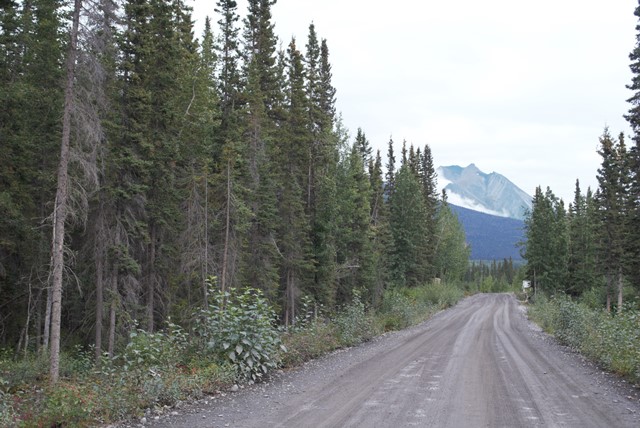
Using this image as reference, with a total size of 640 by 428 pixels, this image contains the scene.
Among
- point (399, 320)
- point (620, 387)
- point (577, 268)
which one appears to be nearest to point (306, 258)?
point (399, 320)

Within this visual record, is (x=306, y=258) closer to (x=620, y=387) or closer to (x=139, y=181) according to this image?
(x=139, y=181)

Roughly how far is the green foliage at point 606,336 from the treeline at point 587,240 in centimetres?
2179

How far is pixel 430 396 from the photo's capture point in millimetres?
8859

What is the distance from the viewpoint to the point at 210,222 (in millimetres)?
20125

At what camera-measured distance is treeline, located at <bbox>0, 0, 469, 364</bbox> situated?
1633 centimetres

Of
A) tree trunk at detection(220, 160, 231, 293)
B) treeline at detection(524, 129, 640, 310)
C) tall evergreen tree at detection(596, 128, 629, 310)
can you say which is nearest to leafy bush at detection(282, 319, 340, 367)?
tree trunk at detection(220, 160, 231, 293)

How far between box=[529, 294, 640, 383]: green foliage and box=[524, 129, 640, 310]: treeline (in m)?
21.8

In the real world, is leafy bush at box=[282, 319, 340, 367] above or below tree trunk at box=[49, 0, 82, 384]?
below

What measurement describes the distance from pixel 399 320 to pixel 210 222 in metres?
13.1

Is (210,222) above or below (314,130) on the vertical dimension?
below

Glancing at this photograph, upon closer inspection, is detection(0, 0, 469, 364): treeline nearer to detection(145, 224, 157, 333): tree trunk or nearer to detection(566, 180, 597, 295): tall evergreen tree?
detection(145, 224, 157, 333): tree trunk

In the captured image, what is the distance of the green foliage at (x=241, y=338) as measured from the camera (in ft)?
34.8

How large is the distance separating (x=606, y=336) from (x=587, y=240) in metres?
47.6

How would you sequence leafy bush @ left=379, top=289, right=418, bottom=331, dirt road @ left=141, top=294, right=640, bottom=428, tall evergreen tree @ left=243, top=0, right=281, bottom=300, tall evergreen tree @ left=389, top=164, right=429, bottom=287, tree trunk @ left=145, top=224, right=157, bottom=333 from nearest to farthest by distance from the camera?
1. dirt road @ left=141, top=294, right=640, bottom=428
2. tree trunk @ left=145, top=224, right=157, bottom=333
3. tall evergreen tree @ left=243, top=0, right=281, bottom=300
4. leafy bush @ left=379, top=289, right=418, bottom=331
5. tall evergreen tree @ left=389, top=164, right=429, bottom=287
